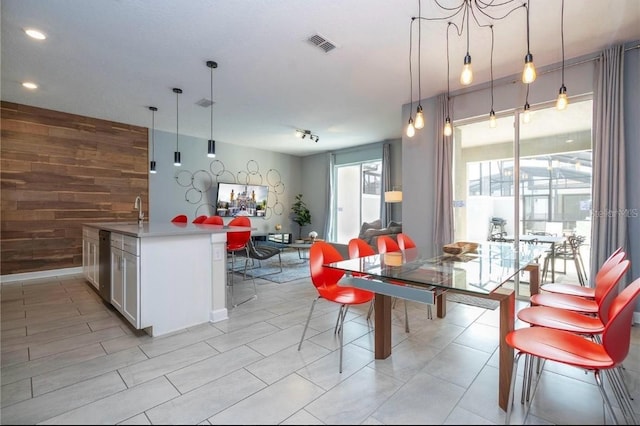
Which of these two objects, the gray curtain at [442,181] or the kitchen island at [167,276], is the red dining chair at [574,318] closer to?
the gray curtain at [442,181]

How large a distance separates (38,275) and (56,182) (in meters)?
1.50

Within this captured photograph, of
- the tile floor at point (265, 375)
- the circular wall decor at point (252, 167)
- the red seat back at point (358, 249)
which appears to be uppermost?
the circular wall decor at point (252, 167)

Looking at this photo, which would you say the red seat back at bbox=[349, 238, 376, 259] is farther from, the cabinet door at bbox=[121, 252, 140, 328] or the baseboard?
the baseboard

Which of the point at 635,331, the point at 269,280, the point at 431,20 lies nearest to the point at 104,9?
the point at 431,20

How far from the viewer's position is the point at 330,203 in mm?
8094

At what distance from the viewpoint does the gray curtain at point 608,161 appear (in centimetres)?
292

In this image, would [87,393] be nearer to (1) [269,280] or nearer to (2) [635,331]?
(1) [269,280]

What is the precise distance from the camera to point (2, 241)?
174 inches

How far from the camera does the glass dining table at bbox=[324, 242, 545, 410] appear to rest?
1620mm

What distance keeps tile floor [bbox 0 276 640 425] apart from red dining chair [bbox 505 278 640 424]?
34 cm

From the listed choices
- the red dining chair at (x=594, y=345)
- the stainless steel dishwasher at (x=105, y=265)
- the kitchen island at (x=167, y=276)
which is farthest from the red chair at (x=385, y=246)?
the stainless steel dishwasher at (x=105, y=265)

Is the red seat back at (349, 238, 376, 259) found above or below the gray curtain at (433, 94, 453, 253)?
below

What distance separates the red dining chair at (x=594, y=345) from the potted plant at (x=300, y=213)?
7.09m

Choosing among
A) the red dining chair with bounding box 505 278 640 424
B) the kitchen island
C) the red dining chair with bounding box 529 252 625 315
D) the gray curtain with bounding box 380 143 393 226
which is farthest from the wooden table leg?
the gray curtain with bounding box 380 143 393 226
